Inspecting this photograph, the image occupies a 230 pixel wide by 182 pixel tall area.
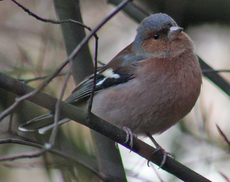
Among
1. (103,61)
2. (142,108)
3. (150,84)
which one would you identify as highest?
(103,61)

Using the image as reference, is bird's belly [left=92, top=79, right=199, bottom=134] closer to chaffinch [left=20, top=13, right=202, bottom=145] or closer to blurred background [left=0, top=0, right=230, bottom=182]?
chaffinch [left=20, top=13, right=202, bottom=145]

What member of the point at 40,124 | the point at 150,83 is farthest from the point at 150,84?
the point at 40,124

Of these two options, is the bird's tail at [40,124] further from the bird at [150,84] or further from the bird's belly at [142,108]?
the bird's belly at [142,108]

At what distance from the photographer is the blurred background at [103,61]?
3.91m

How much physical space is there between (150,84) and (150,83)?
0.01 meters

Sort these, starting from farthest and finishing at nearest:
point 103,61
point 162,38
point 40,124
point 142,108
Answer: point 103,61, point 40,124, point 162,38, point 142,108

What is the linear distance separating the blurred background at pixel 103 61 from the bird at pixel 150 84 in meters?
0.49

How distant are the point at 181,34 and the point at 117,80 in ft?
2.98

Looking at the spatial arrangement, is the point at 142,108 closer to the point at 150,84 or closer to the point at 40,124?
the point at 150,84

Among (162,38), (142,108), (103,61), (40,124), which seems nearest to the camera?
(142,108)

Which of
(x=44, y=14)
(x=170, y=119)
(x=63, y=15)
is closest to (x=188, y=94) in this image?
(x=170, y=119)

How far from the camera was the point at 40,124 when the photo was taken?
12.6 ft

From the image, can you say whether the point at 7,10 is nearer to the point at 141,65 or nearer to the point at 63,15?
the point at 63,15

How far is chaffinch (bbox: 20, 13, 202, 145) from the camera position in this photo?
3.31 metres
